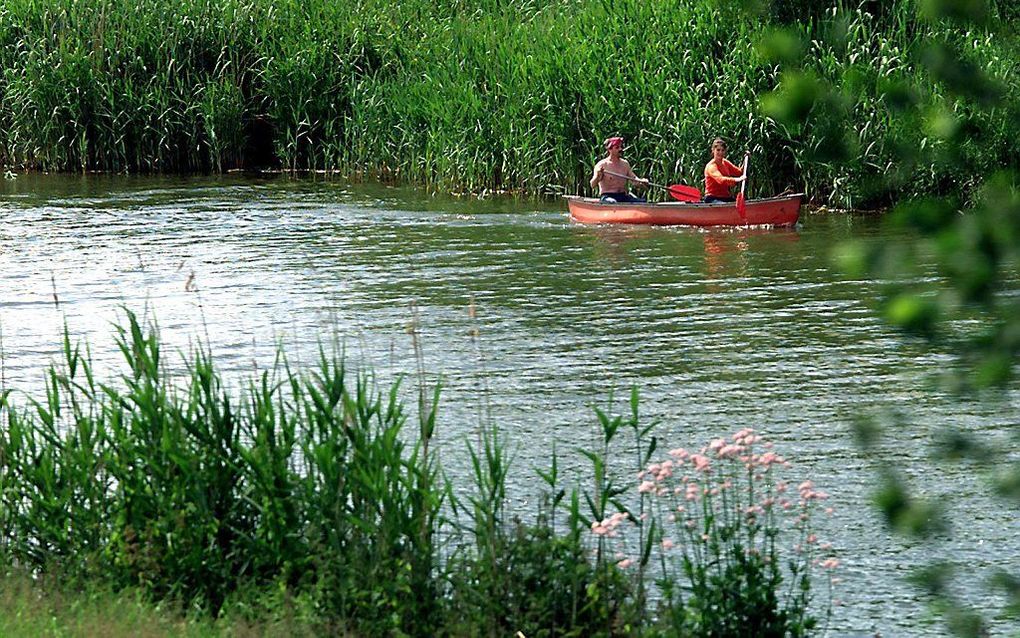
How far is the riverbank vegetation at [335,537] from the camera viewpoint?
5.64 meters

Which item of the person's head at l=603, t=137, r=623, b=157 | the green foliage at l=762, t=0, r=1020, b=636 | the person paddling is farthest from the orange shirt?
the green foliage at l=762, t=0, r=1020, b=636

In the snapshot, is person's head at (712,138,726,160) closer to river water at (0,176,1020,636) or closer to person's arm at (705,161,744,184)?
person's arm at (705,161,744,184)

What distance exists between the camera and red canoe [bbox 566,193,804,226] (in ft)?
65.9

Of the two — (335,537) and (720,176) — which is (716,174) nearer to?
(720,176)

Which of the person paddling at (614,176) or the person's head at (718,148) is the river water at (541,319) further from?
the person's head at (718,148)

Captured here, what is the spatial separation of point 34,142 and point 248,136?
11.9 ft

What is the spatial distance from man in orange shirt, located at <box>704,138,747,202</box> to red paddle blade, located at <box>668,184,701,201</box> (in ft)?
0.72

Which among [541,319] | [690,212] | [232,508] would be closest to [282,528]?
[232,508]

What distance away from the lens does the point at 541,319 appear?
14664 millimetres

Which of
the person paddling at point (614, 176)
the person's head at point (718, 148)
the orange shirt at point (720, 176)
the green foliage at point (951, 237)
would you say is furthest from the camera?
the person paddling at point (614, 176)

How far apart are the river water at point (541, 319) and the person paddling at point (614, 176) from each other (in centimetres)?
72

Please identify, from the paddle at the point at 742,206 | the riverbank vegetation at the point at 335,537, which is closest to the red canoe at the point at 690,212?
the paddle at the point at 742,206

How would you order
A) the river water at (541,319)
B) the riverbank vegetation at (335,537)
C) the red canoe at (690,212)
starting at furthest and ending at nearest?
1. the red canoe at (690,212)
2. the river water at (541,319)
3. the riverbank vegetation at (335,537)

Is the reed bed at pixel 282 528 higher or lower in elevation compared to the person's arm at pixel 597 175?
lower
